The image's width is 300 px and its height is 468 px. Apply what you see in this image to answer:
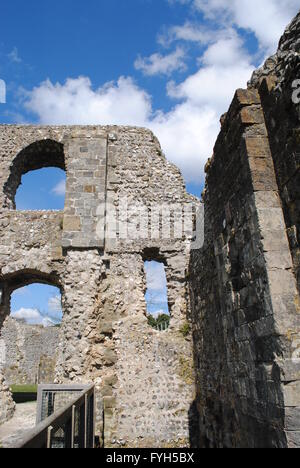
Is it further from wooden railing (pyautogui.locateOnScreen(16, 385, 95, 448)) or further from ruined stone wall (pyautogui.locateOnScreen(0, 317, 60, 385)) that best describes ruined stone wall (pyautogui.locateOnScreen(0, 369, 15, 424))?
ruined stone wall (pyautogui.locateOnScreen(0, 317, 60, 385))

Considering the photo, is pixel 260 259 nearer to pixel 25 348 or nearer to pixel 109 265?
pixel 109 265

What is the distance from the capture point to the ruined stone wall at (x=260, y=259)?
9.00 feet

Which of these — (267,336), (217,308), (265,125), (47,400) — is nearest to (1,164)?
(47,400)

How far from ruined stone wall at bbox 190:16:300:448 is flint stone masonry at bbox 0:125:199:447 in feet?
8.63

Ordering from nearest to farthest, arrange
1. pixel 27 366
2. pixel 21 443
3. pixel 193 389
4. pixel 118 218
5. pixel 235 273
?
pixel 21 443 → pixel 235 273 → pixel 193 389 → pixel 118 218 → pixel 27 366

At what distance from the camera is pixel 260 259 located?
3.06 meters

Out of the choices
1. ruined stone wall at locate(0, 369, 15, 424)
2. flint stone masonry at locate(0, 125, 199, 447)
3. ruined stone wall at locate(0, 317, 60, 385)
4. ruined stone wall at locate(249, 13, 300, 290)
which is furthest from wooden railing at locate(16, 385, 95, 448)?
ruined stone wall at locate(0, 317, 60, 385)

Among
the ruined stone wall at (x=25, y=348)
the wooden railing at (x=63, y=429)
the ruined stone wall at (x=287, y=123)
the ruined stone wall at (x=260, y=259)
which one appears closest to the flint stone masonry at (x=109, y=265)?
the wooden railing at (x=63, y=429)

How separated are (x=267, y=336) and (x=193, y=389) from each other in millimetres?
4632

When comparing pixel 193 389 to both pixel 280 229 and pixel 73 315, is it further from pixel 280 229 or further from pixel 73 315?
pixel 280 229

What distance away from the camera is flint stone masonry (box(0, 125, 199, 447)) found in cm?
685

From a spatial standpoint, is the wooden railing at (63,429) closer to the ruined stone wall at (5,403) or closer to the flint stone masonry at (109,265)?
the flint stone masonry at (109,265)

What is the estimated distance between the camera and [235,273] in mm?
3754
